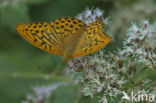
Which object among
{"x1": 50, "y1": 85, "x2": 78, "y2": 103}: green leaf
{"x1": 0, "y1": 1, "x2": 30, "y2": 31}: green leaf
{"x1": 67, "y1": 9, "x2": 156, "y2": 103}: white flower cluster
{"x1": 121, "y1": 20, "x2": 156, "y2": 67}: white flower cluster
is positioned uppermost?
{"x1": 0, "y1": 1, "x2": 30, "y2": 31}: green leaf

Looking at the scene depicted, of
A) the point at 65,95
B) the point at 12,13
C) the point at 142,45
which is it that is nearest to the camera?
the point at 142,45

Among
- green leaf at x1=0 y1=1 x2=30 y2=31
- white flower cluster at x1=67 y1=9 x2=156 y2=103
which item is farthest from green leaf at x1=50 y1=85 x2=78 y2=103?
green leaf at x1=0 y1=1 x2=30 y2=31

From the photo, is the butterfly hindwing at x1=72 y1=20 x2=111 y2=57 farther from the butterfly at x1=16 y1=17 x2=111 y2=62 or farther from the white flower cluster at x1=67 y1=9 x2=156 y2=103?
the white flower cluster at x1=67 y1=9 x2=156 y2=103

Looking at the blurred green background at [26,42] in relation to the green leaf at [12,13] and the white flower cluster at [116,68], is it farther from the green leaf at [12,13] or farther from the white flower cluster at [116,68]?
the white flower cluster at [116,68]

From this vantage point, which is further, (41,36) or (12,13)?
(12,13)

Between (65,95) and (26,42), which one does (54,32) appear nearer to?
(65,95)

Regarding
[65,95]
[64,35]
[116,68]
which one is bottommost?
[65,95]

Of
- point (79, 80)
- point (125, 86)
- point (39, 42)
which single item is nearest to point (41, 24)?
point (39, 42)

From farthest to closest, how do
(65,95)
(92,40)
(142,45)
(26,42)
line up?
1. (26,42)
2. (65,95)
3. (142,45)
4. (92,40)

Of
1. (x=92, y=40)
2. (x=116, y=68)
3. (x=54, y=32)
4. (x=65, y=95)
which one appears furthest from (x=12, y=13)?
(x=116, y=68)
